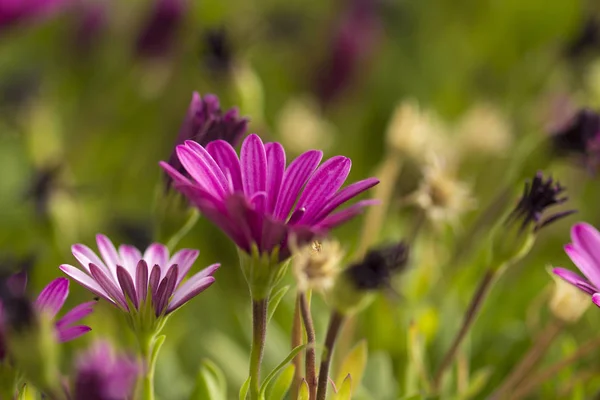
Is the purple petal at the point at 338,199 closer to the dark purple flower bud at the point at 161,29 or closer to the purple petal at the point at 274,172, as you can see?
the purple petal at the point at 274,172

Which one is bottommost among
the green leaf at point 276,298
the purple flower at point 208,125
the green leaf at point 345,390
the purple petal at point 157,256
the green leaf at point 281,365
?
the green leaf at point 345,390

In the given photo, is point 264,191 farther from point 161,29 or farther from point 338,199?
point 161,29

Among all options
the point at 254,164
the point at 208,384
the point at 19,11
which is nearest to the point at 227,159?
the point at 254,164

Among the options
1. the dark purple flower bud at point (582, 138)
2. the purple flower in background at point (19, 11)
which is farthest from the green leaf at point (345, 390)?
the purple flower in background at point (19, 11)

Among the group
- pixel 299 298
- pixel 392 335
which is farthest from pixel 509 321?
pixel 299 298

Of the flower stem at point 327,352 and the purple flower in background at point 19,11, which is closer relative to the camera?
the flower stem at point 327,352

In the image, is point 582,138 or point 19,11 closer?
point 582,138

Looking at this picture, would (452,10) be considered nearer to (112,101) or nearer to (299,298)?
(112,101)
